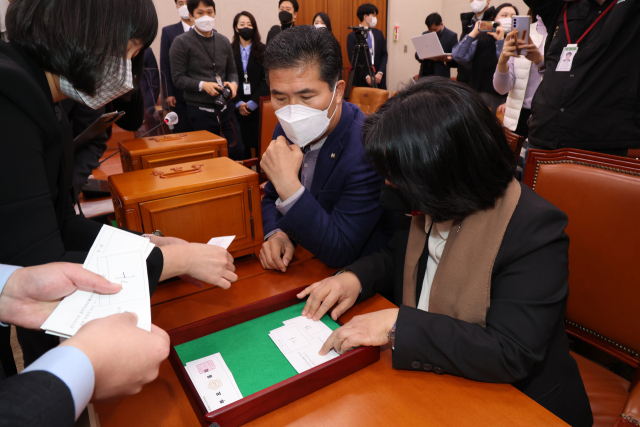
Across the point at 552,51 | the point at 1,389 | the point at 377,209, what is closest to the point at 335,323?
the point at 377,209

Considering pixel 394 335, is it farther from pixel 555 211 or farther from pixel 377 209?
pixel 377 209

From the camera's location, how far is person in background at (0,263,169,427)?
0.45 m

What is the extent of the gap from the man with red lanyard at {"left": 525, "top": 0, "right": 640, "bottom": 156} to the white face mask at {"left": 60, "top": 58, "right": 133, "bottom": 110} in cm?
184

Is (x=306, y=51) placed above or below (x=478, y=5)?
below

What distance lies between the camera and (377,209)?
135 cm

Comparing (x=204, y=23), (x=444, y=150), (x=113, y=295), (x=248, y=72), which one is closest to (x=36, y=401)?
(x=113, y=295)

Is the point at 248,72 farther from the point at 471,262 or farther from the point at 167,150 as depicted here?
the point at 471,262

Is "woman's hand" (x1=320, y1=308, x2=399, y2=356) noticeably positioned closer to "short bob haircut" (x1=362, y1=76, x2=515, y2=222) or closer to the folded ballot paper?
"short bob haircut" (x1=362, y1=76, x2=515, y2=222)

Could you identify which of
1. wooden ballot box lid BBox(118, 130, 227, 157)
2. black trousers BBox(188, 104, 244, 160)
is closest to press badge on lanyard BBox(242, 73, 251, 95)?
black trousers BBox(188, 104, 244, 160)

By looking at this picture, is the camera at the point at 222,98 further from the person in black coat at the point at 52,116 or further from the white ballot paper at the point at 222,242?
the white ballot paper at the point at 222,242

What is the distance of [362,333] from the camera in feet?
2.66

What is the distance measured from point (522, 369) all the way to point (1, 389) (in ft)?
2.69

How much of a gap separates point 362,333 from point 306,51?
0.93 metres

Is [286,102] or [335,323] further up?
[286,102]
